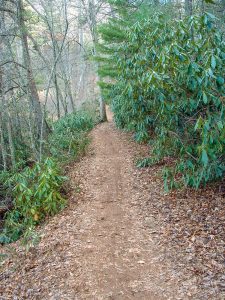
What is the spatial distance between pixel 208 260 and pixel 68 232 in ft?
9.31

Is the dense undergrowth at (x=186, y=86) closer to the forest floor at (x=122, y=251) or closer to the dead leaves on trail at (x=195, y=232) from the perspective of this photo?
→ the dead leaves on trail at (x=195, y=232)

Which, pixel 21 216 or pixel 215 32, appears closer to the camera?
pixel 215 32

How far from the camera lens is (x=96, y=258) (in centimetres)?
486

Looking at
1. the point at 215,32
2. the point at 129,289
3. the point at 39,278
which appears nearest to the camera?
the point at 129,289

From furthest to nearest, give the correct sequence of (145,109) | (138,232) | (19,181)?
(145,109)
(19,181)
(138,232)

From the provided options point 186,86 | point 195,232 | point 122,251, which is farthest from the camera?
point 186,86

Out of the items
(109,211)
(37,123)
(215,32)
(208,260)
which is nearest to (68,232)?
(109,211)

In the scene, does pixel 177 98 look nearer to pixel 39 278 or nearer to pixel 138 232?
pixel 138 232

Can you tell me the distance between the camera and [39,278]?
15.3 ft

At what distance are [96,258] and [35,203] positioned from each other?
2.71 meters

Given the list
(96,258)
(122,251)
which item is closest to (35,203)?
(96,258)

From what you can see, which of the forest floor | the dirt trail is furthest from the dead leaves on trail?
the dirt trail

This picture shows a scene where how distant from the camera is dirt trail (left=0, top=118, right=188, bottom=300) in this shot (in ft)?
13.7

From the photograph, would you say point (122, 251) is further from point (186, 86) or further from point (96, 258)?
point (186, 86)
